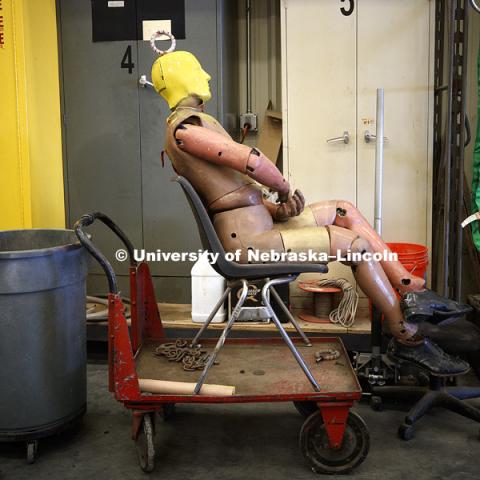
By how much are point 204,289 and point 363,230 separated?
3.28 feet

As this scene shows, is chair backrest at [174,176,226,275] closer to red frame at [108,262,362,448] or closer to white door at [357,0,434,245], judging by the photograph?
red frame at [108,262,362,448]

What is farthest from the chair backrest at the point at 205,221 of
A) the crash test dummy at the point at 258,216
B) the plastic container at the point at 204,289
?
the plastic container at the point at 204,289

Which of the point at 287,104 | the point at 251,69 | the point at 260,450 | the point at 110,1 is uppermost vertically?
the point at 110,1

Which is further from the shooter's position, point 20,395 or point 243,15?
point 243,15

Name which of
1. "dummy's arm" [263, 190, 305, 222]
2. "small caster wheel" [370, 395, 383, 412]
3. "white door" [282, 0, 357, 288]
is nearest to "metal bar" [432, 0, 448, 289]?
"white door" [282, 0, 357, 288]

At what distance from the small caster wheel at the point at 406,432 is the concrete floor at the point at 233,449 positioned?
0.07 feet

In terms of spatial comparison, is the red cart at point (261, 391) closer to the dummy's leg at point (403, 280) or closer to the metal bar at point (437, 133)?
the dummy's leg at point (403, 280)

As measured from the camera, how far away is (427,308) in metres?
1.96

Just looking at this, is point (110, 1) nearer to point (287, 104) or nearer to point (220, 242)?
point (287, 104)

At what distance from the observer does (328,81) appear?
3.04 meters

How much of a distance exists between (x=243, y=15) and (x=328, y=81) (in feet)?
3.22

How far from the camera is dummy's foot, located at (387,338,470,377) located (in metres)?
2.06

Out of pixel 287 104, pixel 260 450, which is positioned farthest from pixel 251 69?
pixel 260 450

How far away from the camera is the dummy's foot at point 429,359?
81.1 inches
